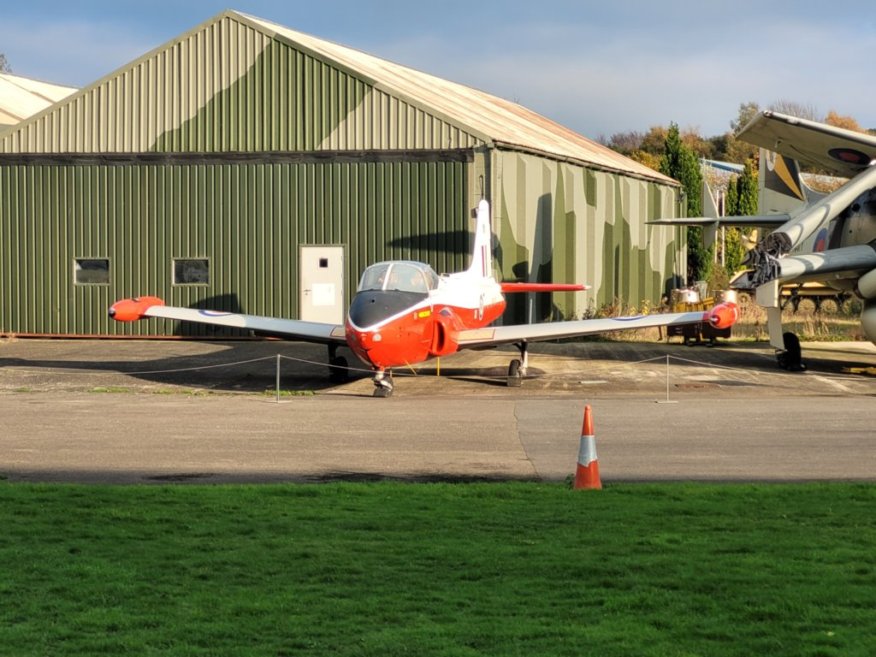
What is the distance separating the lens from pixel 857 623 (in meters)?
6.86

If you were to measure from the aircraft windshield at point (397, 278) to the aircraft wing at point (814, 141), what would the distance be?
761cm

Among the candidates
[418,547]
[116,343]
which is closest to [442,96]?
[116,343]

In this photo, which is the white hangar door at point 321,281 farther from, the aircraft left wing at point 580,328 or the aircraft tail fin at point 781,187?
the aircraft tail fin at point 781,187

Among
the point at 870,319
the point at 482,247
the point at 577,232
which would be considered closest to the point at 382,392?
the point at 482,247

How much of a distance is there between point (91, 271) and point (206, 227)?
345 cm

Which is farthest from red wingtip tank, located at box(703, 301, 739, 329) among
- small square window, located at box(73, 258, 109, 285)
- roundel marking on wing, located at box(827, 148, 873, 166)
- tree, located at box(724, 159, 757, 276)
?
tree, located at box(724, 159, 757, 276)

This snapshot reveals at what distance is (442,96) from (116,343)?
12276 mm

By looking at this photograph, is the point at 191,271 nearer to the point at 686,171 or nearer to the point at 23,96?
the point at 23,96

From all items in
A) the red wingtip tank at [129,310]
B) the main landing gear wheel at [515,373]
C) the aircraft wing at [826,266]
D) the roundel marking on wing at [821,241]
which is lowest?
the main landing gear wheel at [515,373]

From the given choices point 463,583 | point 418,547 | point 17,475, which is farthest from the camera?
point 17,475

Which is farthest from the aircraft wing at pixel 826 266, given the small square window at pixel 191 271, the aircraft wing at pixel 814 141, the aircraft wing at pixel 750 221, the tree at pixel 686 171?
the tree at pixel 686 171

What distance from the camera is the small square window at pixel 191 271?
3419cm

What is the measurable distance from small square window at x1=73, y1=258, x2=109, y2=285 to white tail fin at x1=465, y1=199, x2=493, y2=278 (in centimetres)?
1125

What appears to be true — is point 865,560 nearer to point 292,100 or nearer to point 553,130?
point 292,100
